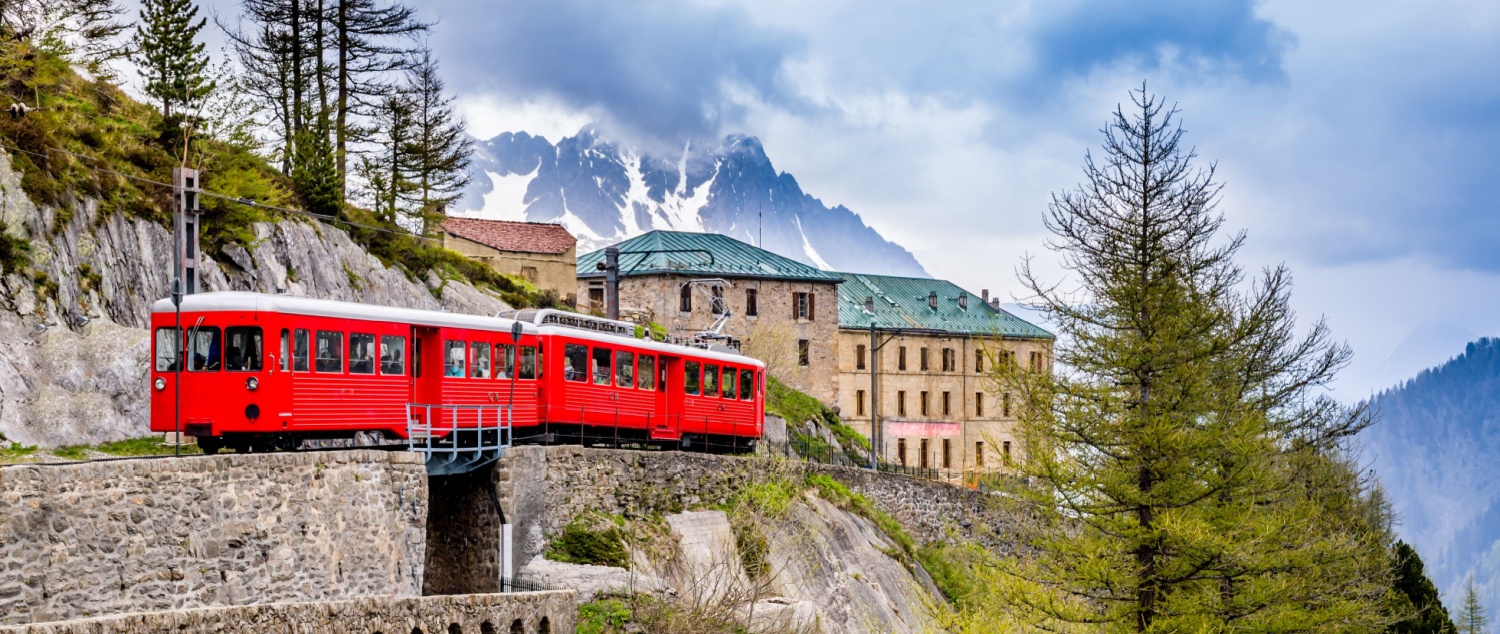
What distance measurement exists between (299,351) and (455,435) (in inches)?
105

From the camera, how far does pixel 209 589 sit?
Answer: 51.6 feet

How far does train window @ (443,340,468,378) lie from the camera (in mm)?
22703

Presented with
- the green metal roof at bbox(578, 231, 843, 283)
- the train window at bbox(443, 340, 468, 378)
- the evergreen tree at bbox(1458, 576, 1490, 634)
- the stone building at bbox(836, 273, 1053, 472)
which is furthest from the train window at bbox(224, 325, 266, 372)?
the stone building at bbox(836, 273, 1053, 472)

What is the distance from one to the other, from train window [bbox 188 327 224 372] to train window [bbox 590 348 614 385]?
29.5 ft

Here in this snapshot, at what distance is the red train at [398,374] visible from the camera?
18.9 m

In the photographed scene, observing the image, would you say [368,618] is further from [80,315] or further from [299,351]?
[80,315]

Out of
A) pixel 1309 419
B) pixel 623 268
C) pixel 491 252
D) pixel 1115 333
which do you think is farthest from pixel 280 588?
pixel 623 268

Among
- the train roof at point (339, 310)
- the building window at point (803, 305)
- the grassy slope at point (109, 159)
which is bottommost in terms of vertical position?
the train roof at point (339, 310)

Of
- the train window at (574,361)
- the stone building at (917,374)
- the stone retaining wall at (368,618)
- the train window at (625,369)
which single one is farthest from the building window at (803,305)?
the stone retaining wall at (368,618)

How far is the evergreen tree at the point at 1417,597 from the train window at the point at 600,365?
1665 centimetres

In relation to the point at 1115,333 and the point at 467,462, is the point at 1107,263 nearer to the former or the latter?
the point at 1115,333

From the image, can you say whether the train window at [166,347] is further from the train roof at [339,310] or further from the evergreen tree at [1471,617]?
the evergreen tree at [1471,617]

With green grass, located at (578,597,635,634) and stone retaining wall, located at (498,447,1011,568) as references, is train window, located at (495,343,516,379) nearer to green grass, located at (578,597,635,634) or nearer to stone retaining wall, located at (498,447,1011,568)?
stone retaining wall, located at (498,447,1011,568)

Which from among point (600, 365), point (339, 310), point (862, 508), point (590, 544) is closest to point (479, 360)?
point (590, 544)
